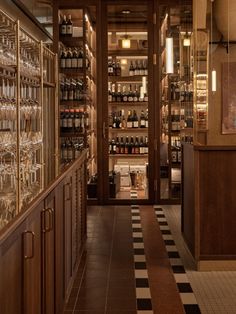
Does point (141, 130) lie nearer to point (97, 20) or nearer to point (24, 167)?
point (97, 20)

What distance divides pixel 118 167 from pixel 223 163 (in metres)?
4.11

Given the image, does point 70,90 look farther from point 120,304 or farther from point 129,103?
point 120,304

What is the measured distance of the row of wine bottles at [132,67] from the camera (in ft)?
26.8

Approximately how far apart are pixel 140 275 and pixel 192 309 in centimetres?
89

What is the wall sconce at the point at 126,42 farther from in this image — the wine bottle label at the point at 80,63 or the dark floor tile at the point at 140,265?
the dark floor tile at the point at 140,265

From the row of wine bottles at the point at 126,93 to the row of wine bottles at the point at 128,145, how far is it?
61 centimetres

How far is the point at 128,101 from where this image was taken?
8438mm

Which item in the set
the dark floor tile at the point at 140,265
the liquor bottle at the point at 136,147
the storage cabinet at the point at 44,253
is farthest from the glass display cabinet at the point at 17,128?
the liquor bottle at the point at 136,147

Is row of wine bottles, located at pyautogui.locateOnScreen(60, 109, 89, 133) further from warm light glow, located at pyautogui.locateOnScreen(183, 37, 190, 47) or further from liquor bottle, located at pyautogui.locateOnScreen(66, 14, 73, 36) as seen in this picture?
warm light glow, located at pyautogui.locateOnScreen(183, 37, 190, 47)

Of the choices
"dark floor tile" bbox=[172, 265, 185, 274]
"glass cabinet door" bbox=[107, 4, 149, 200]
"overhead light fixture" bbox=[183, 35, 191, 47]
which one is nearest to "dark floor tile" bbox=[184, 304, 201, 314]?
"dark floor tile" bbox=[172, 265, 185, 274]

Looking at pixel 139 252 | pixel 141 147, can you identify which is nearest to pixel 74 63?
pixel 141 147

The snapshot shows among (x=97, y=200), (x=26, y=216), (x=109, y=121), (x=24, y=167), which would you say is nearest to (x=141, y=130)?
(x=109, y=121)

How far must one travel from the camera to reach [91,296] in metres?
3.96

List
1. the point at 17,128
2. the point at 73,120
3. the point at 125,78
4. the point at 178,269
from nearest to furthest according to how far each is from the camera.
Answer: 1. the point at 17,128
2. the point at 178,269
3. the point at 73,120
4. the point at 125,78
